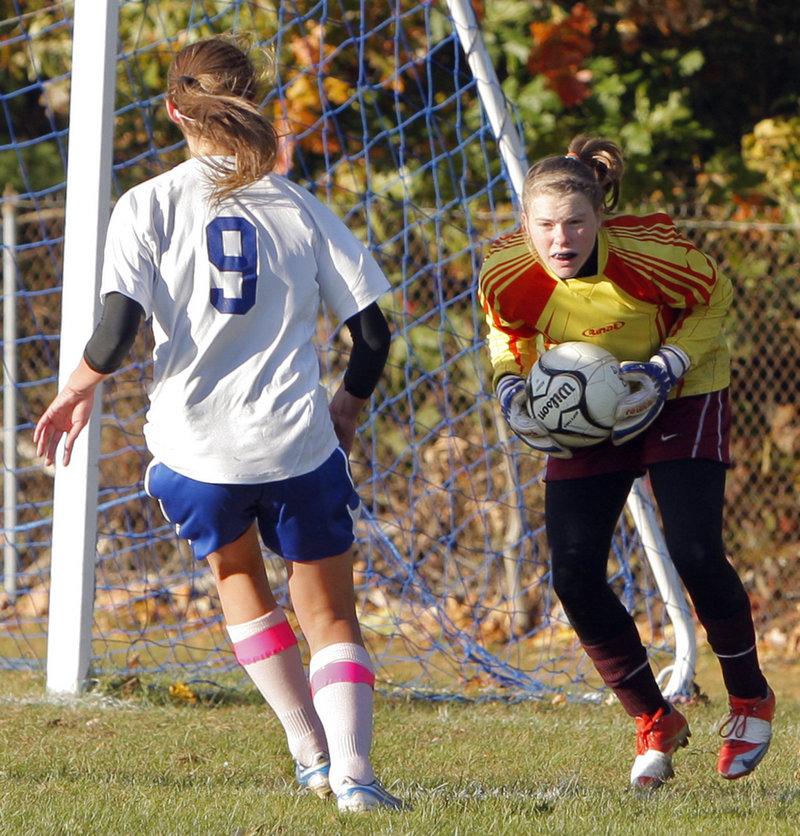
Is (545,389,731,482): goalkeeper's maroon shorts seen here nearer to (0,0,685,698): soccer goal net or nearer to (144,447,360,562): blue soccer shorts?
(144,447,360,562): blue soccer shorts

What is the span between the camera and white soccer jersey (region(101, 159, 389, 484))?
3.05 m

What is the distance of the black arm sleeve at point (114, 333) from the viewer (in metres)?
3.03

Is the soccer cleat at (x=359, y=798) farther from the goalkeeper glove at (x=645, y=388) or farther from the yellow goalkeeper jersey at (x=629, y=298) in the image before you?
the yellow goalkeeper jersey at (x=629, y=298)

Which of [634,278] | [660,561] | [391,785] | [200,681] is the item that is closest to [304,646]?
[200,681]

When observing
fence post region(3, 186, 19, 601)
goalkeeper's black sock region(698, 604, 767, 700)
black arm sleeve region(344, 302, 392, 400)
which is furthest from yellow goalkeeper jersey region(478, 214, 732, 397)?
fence post region(3, 186, 19, 601)

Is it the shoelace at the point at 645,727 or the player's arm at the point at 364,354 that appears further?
the shoelace at the point at 645,727

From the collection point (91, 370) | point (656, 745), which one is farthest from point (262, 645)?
point (656, 745)

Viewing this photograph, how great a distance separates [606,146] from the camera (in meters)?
3.83

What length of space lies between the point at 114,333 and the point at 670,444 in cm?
157

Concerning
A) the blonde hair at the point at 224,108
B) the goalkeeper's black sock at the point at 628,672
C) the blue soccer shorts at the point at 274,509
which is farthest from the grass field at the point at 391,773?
the blonde hair at the point at 224,108

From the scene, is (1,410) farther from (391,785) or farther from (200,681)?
(391,785)

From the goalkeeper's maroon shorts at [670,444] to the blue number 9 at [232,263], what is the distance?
114 centimetres

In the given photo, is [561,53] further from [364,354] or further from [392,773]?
[392,773]

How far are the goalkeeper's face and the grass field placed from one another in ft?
4.67
